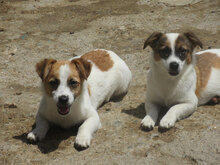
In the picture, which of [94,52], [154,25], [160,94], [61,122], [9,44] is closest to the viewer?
[61,122]

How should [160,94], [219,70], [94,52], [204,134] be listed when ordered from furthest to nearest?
[94,52]
[219,70]
[160,94]
[204,134]

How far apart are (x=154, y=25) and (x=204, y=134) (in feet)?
21.0

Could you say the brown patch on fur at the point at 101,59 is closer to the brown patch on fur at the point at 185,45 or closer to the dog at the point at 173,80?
the dog at the point at 173,80

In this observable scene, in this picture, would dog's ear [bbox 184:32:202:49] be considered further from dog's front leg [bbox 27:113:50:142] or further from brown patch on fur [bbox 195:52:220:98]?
dog's front leg [bbox 27:113:50:142]

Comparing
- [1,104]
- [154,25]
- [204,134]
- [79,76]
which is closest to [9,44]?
[1,104]

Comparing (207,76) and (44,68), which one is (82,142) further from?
(207,76)

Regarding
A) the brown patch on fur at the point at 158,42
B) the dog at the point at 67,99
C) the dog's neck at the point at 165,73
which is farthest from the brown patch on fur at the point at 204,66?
the dog at the point at 67,99

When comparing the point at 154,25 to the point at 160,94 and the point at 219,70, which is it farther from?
the point at 160,94

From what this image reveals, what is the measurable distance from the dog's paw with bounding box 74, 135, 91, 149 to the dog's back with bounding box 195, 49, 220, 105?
96.3 inches

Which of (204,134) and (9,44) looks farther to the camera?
(9,44)

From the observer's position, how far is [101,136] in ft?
19.7

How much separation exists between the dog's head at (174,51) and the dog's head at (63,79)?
1237mm

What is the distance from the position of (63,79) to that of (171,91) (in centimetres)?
198

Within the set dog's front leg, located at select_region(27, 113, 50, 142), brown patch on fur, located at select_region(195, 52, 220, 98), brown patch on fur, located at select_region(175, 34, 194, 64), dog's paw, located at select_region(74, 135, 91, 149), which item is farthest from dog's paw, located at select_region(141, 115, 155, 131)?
dog's front leg, located at select_region(27, 113, 50, 142)
